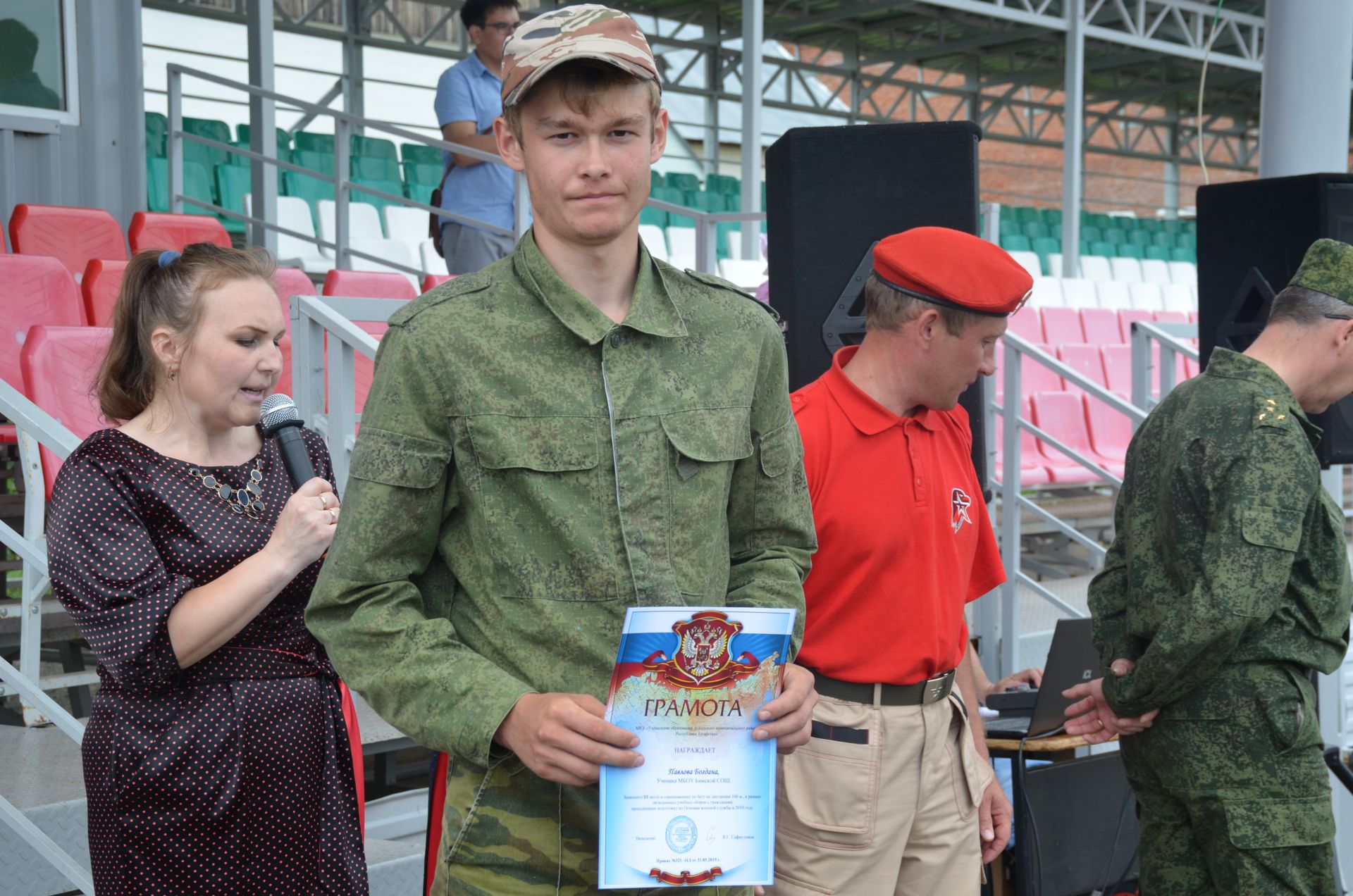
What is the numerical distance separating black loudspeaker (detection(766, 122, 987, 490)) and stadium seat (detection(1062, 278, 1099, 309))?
31.2 feet

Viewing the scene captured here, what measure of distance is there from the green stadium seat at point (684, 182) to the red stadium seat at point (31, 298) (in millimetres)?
10731

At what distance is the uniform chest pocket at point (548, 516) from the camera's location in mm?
1216

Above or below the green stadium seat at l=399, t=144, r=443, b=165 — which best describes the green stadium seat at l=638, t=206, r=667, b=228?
below

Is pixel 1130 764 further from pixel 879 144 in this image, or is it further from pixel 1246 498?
pixel 879 144

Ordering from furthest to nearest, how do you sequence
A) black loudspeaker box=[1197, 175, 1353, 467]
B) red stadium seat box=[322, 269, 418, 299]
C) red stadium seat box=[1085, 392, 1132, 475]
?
1. red stadium seat box=[1085, 392, 1132, 475]
2. red stadium seat box=[322, 269, 418, 299]
3. black loudspeaker box=[1197, 175, 1353, 467]

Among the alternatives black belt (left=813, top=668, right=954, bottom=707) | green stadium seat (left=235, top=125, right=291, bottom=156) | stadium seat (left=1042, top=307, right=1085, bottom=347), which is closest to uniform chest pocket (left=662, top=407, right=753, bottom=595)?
black belt (left=813, top=668, right=954, bottom=707)

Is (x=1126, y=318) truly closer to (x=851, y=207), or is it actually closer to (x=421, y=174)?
(x=421, y=174)

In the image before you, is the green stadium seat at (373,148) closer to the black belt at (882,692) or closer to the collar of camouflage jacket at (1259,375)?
the collar of camouflage jacket at (1259,375)

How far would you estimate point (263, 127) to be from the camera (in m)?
7.60

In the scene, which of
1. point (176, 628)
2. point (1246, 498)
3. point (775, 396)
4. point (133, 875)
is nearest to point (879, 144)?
point (1246, 498)

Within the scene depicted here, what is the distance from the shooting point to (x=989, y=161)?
24531mm

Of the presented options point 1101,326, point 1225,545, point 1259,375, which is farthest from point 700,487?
point 1101,326

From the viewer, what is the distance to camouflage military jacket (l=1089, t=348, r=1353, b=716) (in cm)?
210

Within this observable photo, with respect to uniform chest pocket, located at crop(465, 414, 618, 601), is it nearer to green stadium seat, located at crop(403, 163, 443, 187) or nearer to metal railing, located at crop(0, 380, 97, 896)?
metal railing, located at crop(0, 380, 97, 896)
